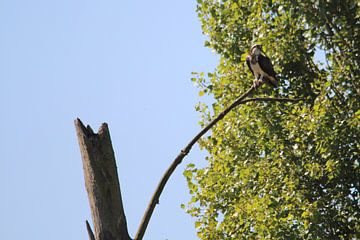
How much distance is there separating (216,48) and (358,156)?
5.49m

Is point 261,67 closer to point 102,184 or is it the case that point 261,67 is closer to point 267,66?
point 267,66

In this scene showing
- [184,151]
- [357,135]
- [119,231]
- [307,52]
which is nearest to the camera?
[119,231]

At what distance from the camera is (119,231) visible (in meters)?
7.89

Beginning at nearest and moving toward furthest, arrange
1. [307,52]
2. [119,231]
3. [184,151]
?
[119,231], [184,151], [307,52]

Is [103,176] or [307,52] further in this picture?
[307,52]

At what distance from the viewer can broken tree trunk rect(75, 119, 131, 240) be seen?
788cm

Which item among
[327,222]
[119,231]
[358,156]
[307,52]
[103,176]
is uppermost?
[307,52]

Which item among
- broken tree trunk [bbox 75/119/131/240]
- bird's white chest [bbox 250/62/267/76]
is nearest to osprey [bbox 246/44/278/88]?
bird's white chest [bbox 250/62/267/76]

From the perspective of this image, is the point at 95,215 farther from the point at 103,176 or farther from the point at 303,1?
the point at 303,1

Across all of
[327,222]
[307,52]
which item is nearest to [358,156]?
[327,222]

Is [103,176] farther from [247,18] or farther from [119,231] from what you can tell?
[247,18]

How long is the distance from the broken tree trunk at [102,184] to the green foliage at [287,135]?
1116 centimetres

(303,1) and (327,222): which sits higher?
(303,1)

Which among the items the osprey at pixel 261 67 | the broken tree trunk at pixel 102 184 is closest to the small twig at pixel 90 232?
the broken tree trunk at pixel 102 184
